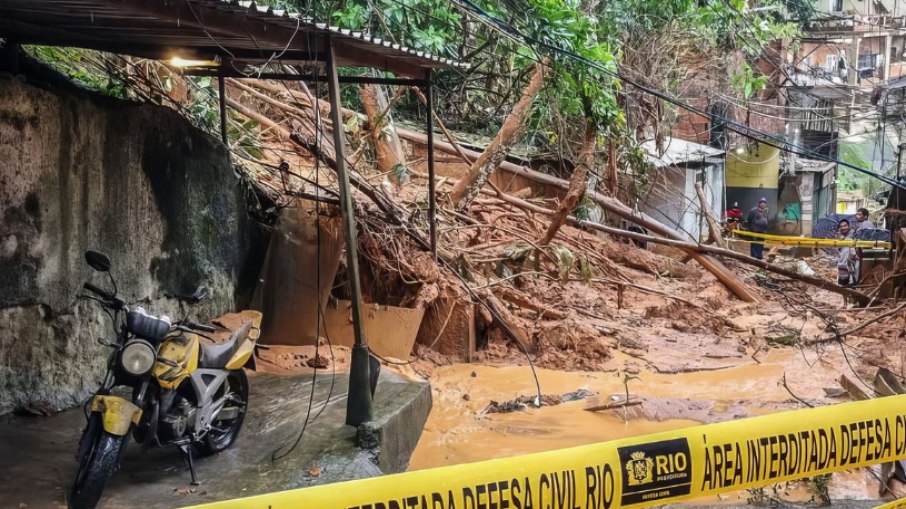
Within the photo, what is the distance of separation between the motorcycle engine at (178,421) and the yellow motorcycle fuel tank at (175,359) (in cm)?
15

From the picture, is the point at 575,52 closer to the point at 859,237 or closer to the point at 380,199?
the point at 380,199

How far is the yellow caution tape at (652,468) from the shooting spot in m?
2.41

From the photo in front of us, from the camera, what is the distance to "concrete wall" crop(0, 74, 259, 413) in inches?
203

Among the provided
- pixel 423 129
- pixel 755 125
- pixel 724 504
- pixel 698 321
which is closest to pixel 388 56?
pixel 724 504

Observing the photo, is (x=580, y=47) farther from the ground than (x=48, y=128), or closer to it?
farther from the ground

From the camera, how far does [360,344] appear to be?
5301mm

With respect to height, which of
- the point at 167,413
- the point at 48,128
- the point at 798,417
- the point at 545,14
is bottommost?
the point at 167,413

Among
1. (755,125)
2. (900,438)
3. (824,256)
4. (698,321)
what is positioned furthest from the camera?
(755,125)

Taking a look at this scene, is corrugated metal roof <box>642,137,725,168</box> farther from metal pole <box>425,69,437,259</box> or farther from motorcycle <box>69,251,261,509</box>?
motorcycle <box>69,251,261,509</box>

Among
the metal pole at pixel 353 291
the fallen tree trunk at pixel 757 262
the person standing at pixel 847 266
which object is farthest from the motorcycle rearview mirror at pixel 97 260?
the person standing at pixel 847 266

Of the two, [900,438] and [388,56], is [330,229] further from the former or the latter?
[900,438]

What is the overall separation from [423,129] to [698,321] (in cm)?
673

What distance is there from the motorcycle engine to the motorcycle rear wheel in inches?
13.7

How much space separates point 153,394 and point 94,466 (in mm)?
516
